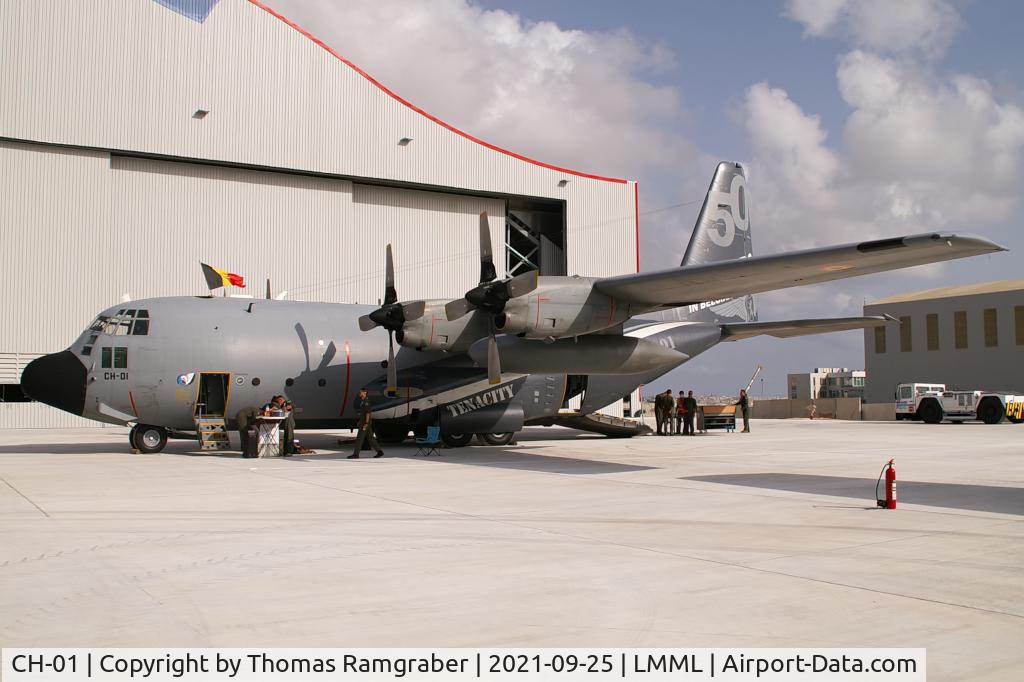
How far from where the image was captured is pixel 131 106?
3011cm

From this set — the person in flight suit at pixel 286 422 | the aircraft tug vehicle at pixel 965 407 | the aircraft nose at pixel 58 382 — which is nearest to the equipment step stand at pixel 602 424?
the person in flight suit at pixel 286 422

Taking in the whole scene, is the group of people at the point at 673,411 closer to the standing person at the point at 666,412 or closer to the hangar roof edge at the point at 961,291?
the standing person at the point at 666,412

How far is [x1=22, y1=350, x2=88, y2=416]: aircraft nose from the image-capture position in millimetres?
16969

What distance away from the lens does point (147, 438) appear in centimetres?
1814

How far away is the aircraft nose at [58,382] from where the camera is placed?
1697 cm

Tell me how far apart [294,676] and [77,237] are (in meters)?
29.4

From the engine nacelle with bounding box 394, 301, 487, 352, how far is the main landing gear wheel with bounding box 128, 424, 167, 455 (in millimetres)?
5767

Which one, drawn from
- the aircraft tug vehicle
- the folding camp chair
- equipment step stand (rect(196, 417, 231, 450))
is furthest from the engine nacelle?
the aircraft tug vehicle

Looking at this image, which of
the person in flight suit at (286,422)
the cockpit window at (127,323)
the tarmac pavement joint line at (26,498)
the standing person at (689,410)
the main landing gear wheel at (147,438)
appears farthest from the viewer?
the standing person at (689,410)

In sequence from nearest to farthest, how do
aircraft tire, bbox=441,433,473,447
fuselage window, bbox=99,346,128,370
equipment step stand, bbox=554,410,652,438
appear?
fuselage window, bbox=99,346,128,370 < aircraft tire, bbox=441,433,473,447 < equipment step stand, bbox=554,410,652,438

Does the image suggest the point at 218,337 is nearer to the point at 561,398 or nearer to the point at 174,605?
the point at 561,398

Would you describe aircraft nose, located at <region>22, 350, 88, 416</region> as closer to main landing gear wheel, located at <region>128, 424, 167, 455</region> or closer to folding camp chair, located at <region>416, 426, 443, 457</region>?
main landing gear wheel, located at <region>128, 424, 167, 455</region>

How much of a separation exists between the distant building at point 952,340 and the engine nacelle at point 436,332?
1833 inches

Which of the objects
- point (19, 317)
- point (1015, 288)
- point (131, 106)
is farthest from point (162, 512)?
point (1015, 288)
